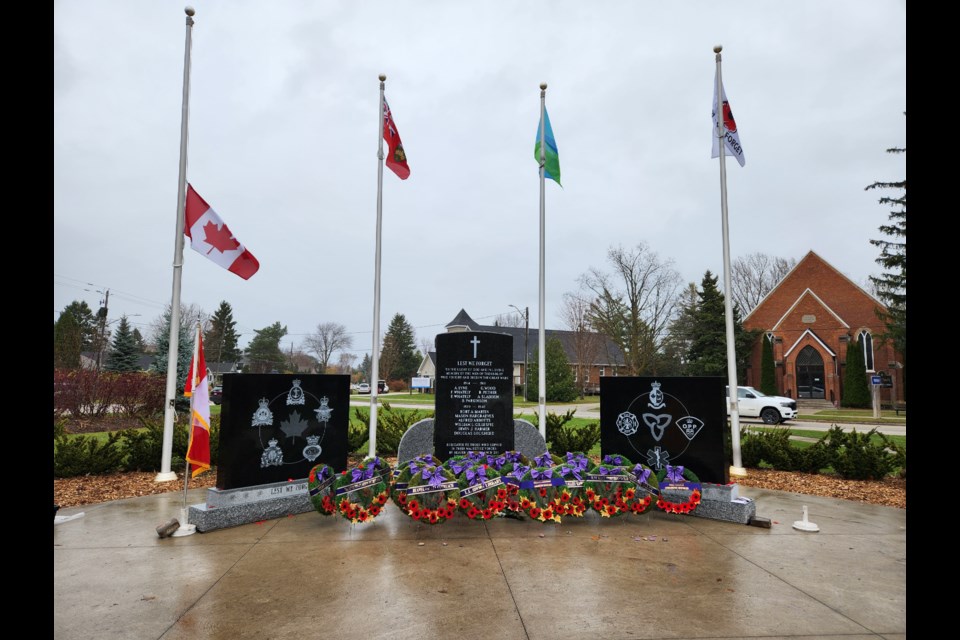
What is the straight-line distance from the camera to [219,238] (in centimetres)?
909

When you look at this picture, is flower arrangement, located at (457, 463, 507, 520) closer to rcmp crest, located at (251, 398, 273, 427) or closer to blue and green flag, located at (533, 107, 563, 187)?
rcmp crest, located at (251, 398, 273, 427)

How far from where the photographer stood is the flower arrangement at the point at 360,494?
20.3ft

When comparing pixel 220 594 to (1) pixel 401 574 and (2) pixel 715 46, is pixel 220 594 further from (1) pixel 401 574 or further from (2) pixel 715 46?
(2) pixel 715 46

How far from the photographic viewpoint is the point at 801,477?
9484 millimetres

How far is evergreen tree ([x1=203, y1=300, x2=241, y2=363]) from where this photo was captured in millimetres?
68812

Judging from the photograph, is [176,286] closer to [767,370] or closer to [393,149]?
[393,149]

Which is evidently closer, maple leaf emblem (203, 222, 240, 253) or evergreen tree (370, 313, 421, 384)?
maple leaf emblem (203, 222, 240, 253)

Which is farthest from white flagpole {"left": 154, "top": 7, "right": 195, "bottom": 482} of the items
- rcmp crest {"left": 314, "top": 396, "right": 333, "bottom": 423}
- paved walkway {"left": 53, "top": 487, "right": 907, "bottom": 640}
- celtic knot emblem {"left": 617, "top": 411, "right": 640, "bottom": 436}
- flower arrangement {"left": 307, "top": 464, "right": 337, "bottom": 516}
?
celtic knot emblem {"left": 617, "top": 411, "right": 640, "bottom": 436}

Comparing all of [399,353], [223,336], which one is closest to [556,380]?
[399,353]

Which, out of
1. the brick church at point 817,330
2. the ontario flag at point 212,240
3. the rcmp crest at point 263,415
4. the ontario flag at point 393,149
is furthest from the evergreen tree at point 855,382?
the rcmp crest at point 263,415

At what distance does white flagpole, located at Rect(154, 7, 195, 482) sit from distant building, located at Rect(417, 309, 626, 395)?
25.8 meters

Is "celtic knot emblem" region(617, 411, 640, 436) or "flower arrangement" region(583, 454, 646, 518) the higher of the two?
"celtic knot emblem" region(617, 411, 640, 436)

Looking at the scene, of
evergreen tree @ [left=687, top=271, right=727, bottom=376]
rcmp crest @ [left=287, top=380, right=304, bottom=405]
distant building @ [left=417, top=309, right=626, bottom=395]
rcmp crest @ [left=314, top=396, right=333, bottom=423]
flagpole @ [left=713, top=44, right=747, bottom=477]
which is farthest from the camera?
distant building @ [left=417, top=309, right=626, bottom=395]

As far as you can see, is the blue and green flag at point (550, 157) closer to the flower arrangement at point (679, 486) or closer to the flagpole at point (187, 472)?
the flower arrangement at point (679, 486)
